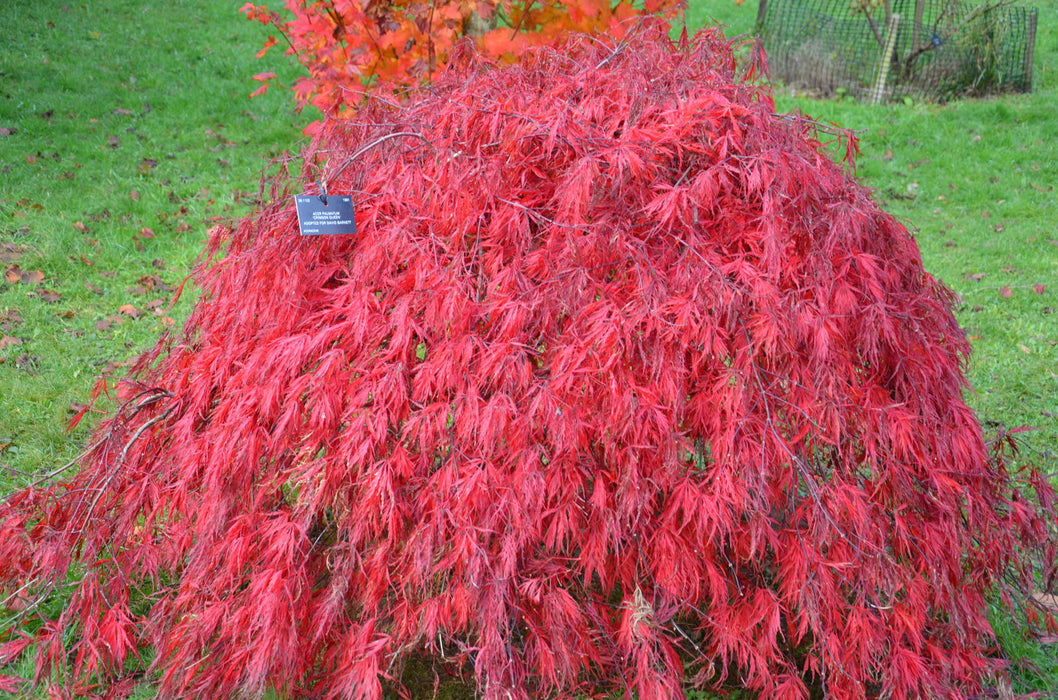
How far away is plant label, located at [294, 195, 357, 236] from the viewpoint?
2.47 meters

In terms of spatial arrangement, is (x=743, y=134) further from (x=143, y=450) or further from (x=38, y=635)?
(x=38, y=635)

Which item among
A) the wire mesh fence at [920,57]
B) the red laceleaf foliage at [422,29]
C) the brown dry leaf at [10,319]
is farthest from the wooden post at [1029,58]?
the brown dry leaf at [10,319]

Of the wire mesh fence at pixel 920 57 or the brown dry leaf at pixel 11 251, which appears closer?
the brown dry leaf at pixel 11 251

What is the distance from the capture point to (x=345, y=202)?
99.2 inches

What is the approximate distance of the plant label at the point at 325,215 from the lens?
2.47 meters

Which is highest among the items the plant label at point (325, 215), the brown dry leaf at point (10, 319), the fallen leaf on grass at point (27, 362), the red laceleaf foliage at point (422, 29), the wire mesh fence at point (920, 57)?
the red laceleaf foliage at point (422, 29)

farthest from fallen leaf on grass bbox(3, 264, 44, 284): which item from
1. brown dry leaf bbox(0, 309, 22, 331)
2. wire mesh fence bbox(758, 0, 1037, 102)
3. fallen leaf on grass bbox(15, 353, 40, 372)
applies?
wire mesh fence bbox(758, 0, 1037, 102)

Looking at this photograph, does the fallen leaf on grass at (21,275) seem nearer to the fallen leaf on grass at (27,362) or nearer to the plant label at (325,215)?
the fallen leaf on grass at (27,362)

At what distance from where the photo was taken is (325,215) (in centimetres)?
250

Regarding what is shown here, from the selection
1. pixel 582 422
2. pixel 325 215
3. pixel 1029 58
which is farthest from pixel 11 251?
pixel 1029 58

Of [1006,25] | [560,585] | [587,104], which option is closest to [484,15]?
[587,104]

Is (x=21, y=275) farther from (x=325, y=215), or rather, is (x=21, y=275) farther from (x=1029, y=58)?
(x=1029, y=58)

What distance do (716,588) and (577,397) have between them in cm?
64

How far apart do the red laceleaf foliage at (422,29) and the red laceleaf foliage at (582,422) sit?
1402 mm
